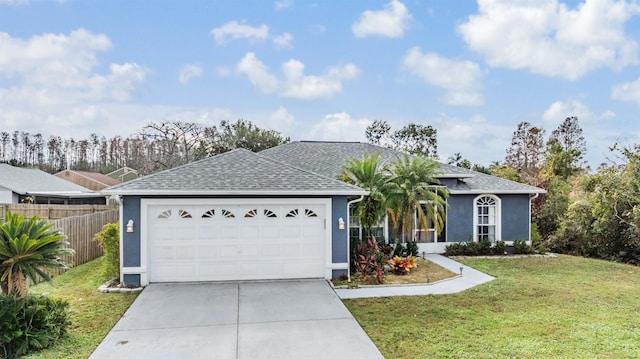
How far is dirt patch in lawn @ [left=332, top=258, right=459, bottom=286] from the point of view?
10023 mm

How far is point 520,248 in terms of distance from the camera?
48.3 feet

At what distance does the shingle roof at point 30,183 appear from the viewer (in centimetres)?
2242

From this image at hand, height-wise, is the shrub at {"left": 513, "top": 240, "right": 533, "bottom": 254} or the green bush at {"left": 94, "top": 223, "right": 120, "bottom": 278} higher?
the green bush at {"left": 94, "top": 223, "right": 120, "bottom": 278}

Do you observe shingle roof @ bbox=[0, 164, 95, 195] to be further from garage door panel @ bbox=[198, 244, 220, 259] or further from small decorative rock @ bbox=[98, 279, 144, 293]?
garage door panel @ bbox=[198, 244, 220, 259]

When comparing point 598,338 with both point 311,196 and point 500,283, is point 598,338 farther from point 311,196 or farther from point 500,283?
point 311,196

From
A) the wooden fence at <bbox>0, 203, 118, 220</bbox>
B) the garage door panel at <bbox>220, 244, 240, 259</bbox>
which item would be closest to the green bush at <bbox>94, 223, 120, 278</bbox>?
the garage door panel at <bbox>220, 244, 240, 259</bbox>

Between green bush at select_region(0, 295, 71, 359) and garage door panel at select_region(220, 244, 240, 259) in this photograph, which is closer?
green bush at select_region(0, 295, 71, 359)

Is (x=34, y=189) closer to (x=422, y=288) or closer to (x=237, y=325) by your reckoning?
(x=237, y=325)

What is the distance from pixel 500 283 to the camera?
33.1 feet

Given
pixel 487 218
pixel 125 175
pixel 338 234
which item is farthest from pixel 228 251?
pixel 125 175

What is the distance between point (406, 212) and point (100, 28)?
13039mm

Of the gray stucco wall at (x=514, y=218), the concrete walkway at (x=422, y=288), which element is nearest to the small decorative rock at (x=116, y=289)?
the concrete walkway at (x=422, y=288)

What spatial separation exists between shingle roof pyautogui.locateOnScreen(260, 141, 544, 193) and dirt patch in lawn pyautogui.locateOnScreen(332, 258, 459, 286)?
369 cm

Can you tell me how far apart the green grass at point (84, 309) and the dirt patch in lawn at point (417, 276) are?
5.07 meters
